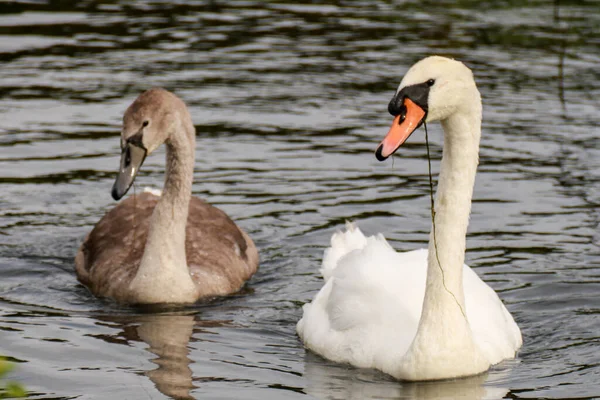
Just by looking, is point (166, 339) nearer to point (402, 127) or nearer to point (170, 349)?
point (170, 349)

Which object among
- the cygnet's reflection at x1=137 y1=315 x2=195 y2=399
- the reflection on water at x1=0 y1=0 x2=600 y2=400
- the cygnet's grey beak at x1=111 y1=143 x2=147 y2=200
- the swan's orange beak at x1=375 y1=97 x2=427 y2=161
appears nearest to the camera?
the swan's orange beak at x1=375 y1=97 x2=427 y2=161

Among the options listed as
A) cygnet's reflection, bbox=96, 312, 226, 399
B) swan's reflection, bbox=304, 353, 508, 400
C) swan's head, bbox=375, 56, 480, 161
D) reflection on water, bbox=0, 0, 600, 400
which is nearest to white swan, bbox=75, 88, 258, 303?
reflection on water, bbox=0, 0, 600, 400

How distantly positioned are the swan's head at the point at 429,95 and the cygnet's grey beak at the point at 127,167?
9.63 feet

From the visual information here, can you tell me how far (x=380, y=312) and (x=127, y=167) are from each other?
96.7 inches

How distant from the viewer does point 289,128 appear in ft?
48.3

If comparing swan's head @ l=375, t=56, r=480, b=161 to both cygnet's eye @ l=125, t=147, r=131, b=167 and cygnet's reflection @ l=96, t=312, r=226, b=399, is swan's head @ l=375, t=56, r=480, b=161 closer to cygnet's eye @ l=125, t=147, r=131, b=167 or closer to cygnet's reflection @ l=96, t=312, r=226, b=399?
cygnet's reflection @ l=96, t=312, r=226, b=399

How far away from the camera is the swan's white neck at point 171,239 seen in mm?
10242

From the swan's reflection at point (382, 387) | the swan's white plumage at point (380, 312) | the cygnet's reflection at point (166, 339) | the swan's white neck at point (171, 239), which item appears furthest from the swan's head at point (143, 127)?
the swan's reflection at point (382, 387)

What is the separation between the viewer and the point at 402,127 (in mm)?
7160

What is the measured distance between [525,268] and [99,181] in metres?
4.37

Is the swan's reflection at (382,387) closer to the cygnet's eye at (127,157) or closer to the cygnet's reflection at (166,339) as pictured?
the cygnet's reflection at (166,339)

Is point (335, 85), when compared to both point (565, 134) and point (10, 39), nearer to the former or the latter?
point (565, 134)

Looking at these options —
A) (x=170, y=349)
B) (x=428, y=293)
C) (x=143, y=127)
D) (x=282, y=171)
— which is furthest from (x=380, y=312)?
(x=282, y=171)

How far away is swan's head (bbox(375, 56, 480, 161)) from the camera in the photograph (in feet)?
23.7
